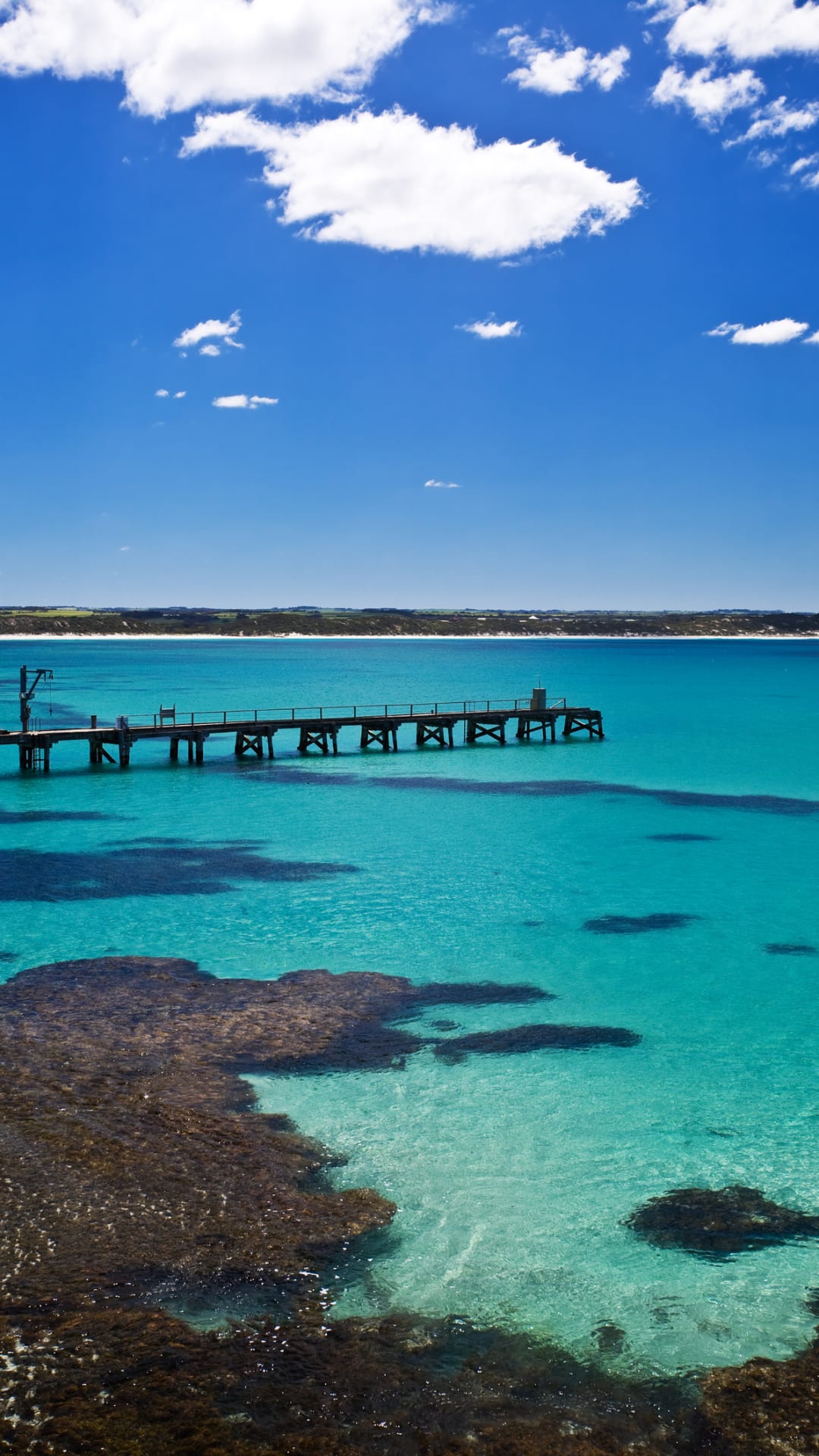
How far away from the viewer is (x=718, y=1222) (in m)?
13.1

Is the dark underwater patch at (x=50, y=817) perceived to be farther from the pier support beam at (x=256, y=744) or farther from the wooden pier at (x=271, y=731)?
the pier support beam at (x=256, y=744)

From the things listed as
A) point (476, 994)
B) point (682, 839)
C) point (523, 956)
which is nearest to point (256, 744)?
point (682, 839)

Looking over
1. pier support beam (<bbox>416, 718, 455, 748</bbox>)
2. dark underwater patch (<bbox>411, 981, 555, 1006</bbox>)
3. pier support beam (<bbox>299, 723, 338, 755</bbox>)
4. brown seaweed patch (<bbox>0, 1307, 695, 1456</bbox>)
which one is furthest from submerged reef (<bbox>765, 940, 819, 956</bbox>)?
pier support beam (<bbox>416, 718, 455, 748</bbox>)

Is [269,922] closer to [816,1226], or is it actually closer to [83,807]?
[816,1226]

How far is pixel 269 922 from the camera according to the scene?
2605 centimetres

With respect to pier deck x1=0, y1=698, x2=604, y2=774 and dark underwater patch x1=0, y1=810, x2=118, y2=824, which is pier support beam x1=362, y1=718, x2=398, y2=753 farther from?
dark underwater patch x1=0, y1=810, x2=118, y2=824

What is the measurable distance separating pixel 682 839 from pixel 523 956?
624 inches

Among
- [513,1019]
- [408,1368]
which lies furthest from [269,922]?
[408,1368]

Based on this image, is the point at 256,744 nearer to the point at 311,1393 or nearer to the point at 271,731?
the point at 271,731

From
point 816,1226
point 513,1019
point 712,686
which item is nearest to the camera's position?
point 816,1226

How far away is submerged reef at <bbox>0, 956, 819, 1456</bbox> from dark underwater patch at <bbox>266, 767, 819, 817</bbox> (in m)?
32.4

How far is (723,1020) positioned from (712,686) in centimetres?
12322

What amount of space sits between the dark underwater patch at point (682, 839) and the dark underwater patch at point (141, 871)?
1178cm

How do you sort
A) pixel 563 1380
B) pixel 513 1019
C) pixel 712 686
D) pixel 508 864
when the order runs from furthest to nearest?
pixel 712 686 < pixel 508 864 < pixel 513 1019 < pixel 563 1380
